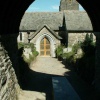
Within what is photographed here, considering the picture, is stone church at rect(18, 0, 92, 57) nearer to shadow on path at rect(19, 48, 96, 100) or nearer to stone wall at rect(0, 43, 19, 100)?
shadow on path at rect(19, 48, 96, 100)

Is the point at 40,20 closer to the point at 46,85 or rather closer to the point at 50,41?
the point at 50,41

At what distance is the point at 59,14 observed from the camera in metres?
38.7

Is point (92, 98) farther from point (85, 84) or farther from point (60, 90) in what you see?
point (85, 84)

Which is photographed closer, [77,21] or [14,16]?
[14,16]

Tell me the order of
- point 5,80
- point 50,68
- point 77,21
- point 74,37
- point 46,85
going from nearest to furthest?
1. point 5,80
2. point 46,85
3. point 50,68
4. point 74,37
5. point 77,21

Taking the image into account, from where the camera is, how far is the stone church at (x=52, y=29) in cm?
3334

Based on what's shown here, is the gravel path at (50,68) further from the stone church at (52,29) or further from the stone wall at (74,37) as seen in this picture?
the stone church at (52,29)

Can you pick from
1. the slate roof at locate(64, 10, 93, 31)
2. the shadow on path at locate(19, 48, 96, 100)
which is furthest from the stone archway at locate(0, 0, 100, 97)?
the slate roof at locate(64, 10, 93, 31)

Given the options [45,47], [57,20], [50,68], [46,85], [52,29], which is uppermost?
[57,20]

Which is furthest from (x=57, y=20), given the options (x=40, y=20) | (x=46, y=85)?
(x=46, y=85)

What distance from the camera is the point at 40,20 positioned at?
3725 cm

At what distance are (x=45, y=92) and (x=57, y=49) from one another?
19922 millimetres

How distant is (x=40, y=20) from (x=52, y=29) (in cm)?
301

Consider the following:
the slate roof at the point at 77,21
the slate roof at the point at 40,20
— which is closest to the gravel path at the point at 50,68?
the slate roof at the point at 77,21
